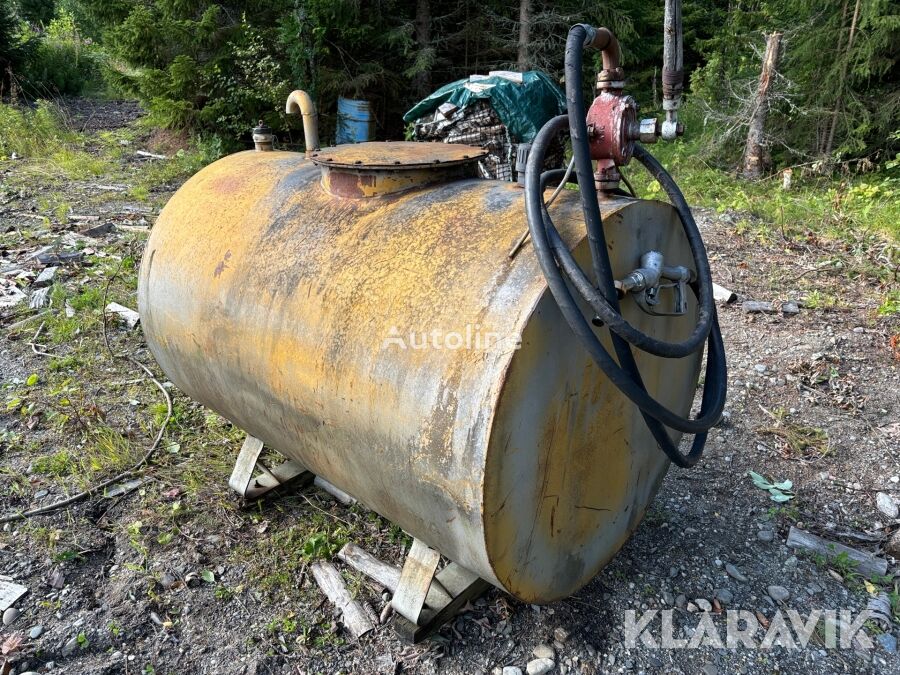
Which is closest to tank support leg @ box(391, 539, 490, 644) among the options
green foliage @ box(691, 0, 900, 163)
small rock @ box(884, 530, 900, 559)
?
small rock @ box(884, 530, 900, 559)

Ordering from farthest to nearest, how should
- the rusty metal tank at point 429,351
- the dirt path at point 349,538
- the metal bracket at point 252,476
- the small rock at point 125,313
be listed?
1. the small rock at point 125,313
2. the metal bracket at point 252,476
3. the dirt path at point 349,538
4. the rusty metal tank at point 429,351

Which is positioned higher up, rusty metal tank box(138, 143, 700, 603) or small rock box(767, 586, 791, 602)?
rusty metal tank box(138, 143, 700, 603)

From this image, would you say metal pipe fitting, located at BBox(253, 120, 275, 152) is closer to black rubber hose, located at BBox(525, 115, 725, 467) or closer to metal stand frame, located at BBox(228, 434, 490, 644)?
black rubber hose, located at BBox(525, 115, 725, 467)

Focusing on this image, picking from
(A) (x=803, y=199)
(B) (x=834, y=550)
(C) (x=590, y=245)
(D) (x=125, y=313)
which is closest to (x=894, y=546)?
(B) (x=834, y=550)

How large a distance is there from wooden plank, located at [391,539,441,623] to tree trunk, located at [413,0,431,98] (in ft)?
27.6

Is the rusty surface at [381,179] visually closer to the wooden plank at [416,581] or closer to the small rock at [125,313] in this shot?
the wooden plank at [416,581]

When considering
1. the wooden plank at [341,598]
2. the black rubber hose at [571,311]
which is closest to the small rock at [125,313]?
the wooden plank at [341,598]

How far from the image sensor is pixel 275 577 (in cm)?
236

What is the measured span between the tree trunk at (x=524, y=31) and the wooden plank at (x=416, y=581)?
869cm

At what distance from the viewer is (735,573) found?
7.86ft

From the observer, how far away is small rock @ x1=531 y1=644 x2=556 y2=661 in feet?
6.73

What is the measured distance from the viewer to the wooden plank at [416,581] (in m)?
2.04

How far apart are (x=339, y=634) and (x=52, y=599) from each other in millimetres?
1061

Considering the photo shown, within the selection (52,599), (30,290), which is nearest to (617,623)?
(52,599)
